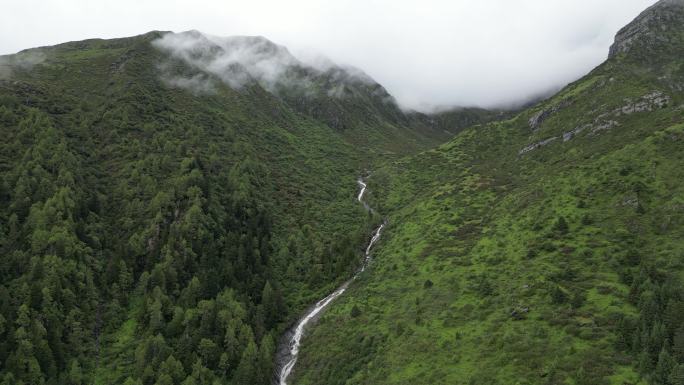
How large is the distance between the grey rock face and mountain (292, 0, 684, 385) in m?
12.7

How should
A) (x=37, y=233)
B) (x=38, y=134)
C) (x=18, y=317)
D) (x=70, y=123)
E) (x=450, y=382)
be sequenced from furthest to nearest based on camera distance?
(x=70, y=123) < (x=38, y=134) < (x=37, y=233) < (x=18, y=317) < (x=450, y=382)

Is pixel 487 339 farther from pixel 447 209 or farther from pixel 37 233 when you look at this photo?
pixel 37 233

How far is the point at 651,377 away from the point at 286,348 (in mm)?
72580

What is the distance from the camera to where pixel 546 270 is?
279 ft

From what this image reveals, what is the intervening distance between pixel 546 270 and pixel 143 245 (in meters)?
101

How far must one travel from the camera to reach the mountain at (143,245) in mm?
Result: 96500

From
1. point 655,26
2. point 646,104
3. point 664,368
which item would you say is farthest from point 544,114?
point 664,368

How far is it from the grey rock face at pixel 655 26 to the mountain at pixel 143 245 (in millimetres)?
122416

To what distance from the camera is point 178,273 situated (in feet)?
400

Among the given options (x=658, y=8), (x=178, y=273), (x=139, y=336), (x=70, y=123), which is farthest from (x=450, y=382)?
(x=658, y=8)

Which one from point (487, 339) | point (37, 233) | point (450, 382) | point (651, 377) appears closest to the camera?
point (651, 377)

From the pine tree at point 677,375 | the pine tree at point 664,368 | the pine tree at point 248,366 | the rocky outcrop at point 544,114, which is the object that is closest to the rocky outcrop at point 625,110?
the rocky outcrop at point 544,114

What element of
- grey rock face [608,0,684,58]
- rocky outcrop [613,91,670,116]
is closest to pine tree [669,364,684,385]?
rocky outcrop [613,91,670,116]

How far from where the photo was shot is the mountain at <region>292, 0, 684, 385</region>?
63.2 m
